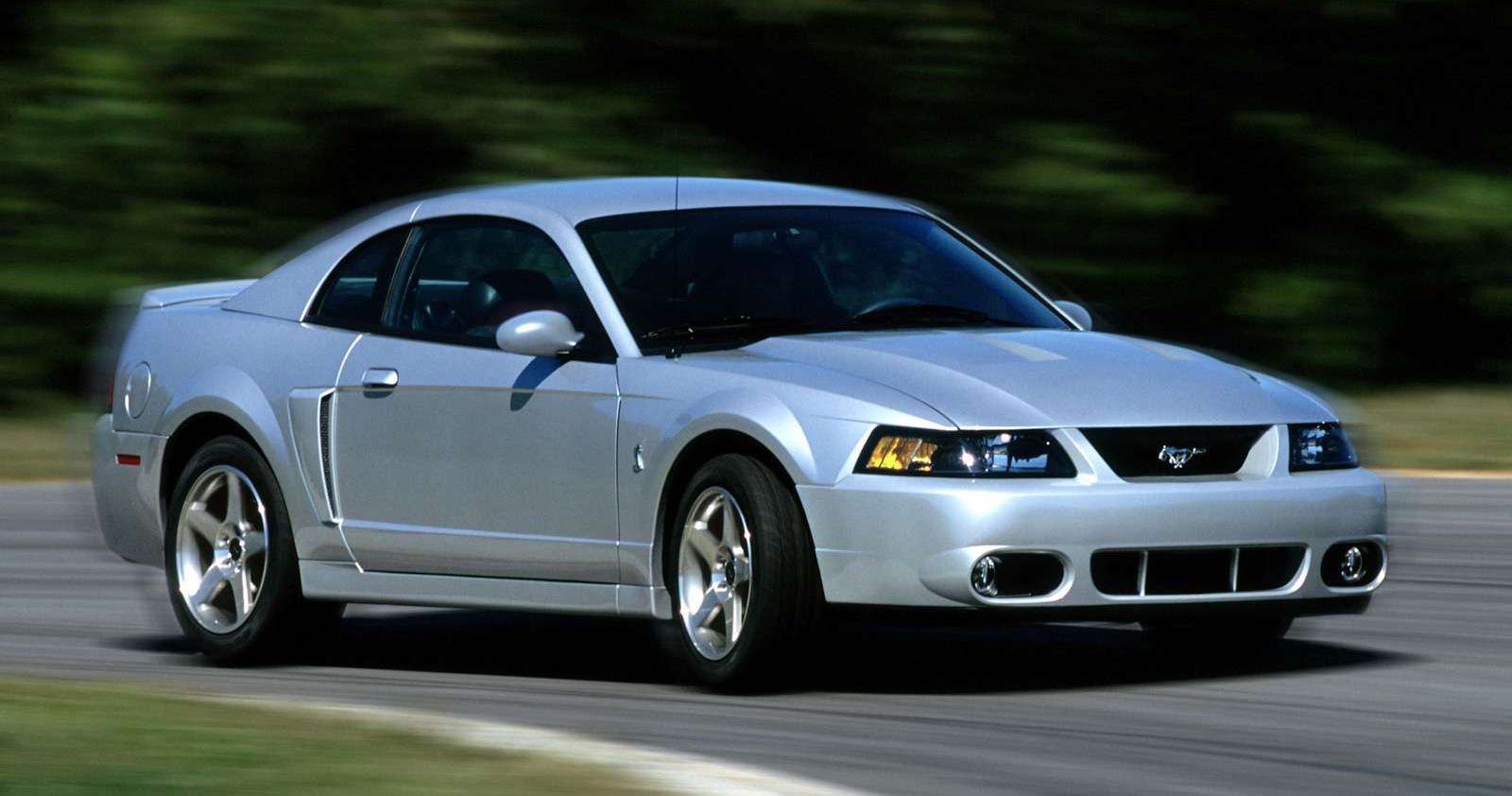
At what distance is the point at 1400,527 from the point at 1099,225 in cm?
567

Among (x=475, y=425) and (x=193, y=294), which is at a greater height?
(x=193, y=294)

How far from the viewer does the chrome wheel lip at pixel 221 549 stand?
8211mm

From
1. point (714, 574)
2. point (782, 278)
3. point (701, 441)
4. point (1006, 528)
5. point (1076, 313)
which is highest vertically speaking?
point (782, 278)

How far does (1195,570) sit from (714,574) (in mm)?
1248

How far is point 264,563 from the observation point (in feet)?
26.8

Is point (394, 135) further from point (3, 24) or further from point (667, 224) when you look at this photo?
point (667, 224)

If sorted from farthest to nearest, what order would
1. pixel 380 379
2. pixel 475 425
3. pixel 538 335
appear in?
pixel 380 379 → pixel 475 425 → pixel 538 335

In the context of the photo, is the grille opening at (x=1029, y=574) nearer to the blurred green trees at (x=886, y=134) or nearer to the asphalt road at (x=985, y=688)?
the asphalt road at (x=985, y=688)

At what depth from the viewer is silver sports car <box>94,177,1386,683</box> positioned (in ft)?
21.6

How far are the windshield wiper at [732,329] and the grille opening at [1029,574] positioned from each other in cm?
110

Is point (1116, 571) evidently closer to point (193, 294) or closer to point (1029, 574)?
point (1029, 574)

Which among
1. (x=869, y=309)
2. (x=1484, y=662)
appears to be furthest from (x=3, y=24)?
(x=1484, y=662)

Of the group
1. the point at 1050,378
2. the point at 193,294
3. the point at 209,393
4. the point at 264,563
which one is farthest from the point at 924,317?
the point at 193,294

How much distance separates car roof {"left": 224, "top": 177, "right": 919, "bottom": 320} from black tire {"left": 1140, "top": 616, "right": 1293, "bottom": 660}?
5.34 feet
